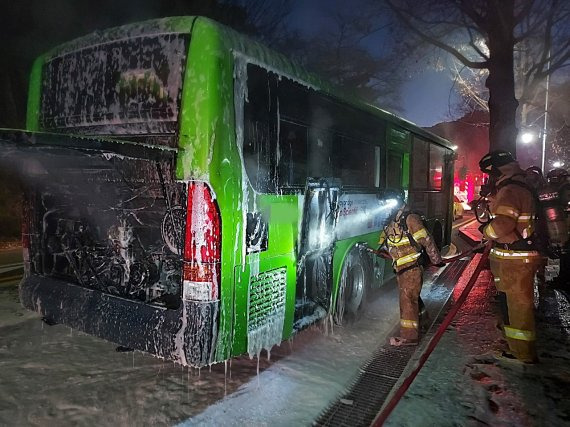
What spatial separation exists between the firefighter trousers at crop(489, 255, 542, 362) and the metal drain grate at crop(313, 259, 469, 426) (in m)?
1.03

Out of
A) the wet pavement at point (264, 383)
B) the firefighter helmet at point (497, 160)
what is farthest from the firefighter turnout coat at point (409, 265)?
the firefighter helmet at point (497, 160)

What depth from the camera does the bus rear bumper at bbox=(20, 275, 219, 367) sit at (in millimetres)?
3117

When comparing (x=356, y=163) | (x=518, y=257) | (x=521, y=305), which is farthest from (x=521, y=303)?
(x=356, y=163)

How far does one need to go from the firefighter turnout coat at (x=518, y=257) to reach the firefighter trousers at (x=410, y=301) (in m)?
0.86

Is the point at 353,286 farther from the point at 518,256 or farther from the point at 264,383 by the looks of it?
the point at 264,383

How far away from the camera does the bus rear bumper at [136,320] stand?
3.12m

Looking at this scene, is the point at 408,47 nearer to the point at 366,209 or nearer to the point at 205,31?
the point at 366,209

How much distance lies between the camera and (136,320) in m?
3.38

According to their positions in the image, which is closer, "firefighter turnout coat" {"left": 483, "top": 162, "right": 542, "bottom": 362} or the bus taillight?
the bus taillight

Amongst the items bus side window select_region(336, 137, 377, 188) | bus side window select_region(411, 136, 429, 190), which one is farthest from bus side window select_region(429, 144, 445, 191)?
bus side window select_region(336, 137, 377, 188)

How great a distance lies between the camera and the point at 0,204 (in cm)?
1170

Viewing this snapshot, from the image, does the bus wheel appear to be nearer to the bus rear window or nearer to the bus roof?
the bus roof

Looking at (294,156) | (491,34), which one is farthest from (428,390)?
(491,34)

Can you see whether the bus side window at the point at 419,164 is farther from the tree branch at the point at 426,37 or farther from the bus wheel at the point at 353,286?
the tree branch at the point at 426,37
